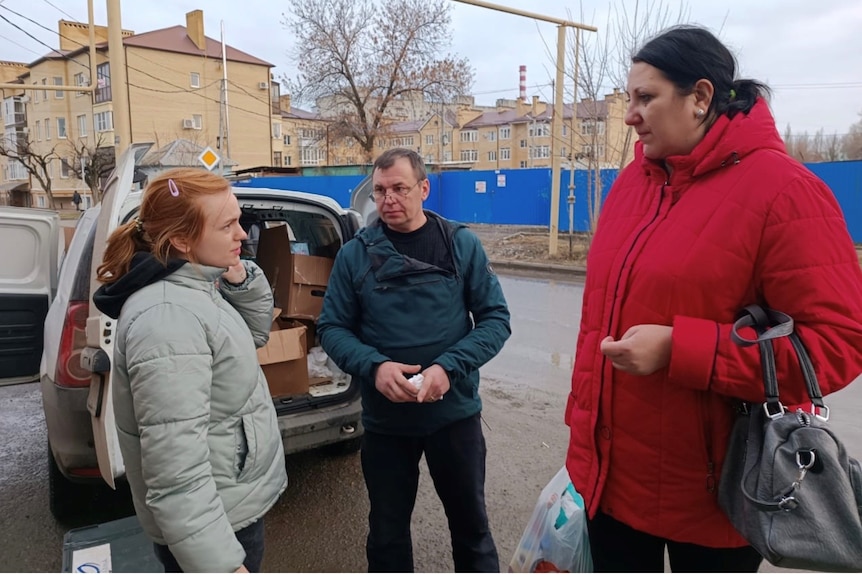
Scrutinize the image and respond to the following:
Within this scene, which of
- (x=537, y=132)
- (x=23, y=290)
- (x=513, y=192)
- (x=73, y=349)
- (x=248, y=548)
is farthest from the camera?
(x=537, y=132)

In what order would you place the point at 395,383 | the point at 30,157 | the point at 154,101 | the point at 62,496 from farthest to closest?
the point at 154,101 → the point at 30,157 → the point at 62,496 → the point at 395,383

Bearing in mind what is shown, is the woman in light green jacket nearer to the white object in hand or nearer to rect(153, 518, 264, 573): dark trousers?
rect(153, 518, 264, 573): dark trousers

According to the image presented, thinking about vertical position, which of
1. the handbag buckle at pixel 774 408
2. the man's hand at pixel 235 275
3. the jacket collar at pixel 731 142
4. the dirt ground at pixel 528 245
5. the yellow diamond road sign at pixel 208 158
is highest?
the yellow diamond road sign at pixel 208 158

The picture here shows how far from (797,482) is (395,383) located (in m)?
1.33

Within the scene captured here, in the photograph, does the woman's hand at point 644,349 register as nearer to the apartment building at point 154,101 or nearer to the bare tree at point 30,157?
the bare tree at point 30,157

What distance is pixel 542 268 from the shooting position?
47.6 ft

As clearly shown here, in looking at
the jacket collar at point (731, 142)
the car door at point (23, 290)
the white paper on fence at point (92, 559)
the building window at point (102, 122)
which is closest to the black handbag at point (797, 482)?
the jacket collar at point (731, 142)

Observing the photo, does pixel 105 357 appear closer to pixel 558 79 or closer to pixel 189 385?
pixel 189 385

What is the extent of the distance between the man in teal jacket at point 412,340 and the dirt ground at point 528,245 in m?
11.7

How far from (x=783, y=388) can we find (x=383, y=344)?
4.78 ft

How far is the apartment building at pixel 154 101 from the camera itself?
4831 cm

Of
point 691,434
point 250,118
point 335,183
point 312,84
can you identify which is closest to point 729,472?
point 691,434

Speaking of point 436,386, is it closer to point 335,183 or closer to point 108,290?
point 108,290

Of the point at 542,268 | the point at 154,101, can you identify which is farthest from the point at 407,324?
the point at 154,101
